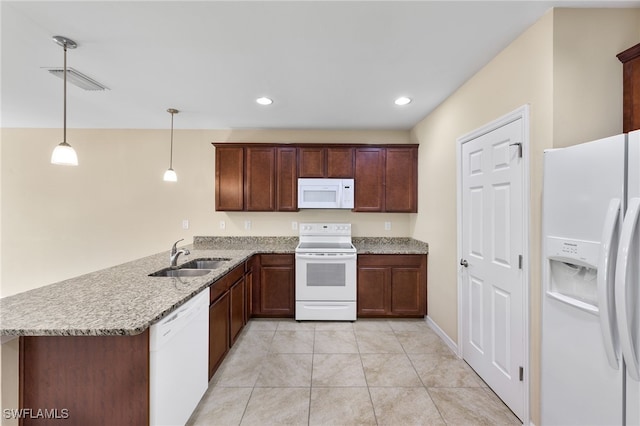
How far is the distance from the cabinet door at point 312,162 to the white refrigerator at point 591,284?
8.46ft

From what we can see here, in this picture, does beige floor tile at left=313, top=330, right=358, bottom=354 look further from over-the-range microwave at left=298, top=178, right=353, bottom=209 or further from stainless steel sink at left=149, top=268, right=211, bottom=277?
over-the-range microwave at left=298, top=178, right=353, bottom=209

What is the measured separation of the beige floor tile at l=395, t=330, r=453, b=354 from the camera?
8.96 ft

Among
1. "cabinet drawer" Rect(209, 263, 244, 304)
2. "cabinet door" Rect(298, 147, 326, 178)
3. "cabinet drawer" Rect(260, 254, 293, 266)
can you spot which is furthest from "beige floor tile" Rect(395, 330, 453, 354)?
"cabinet door" Rect(298, 147, 326, 178)

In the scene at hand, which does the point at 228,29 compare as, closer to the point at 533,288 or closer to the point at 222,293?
the point at 222,293

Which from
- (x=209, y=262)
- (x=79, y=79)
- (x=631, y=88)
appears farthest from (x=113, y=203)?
(x=631, y=88)

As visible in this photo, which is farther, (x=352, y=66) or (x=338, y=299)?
(x=338, y=299)

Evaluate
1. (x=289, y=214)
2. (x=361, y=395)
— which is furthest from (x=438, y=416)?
(x=289, y=214)

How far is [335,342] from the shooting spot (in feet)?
9.52

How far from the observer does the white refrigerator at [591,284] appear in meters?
1.08

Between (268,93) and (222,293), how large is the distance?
196 centimetres

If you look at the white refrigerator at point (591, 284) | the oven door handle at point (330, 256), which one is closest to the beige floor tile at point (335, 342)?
the oven door handle at point (330, 256)

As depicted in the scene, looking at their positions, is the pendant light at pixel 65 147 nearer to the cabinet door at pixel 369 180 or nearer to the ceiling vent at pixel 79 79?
the ceiling vent at pixel 79 79

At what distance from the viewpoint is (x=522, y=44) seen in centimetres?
179

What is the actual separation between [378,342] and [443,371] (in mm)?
699
